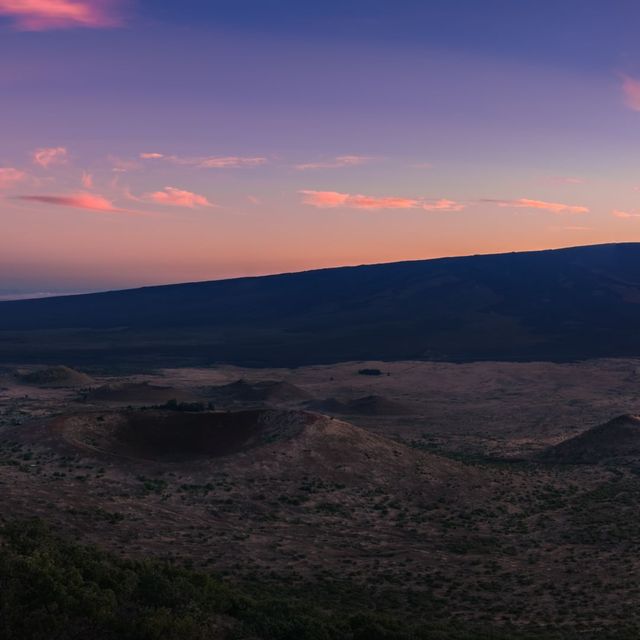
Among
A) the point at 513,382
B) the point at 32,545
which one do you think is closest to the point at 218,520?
the point at 32,545

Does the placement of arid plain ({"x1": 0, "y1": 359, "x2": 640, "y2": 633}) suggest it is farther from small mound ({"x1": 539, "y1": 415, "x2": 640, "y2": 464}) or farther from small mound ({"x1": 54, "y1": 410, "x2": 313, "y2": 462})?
small mound ({"x1": 539, "y1": 415, "x2": 640, "y2": 464})

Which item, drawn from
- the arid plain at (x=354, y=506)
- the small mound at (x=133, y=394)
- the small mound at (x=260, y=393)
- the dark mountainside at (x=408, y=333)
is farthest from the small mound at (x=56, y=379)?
the dark mountainside at (x=408, y=333)

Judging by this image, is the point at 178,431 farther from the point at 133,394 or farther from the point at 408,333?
the point at 408,333

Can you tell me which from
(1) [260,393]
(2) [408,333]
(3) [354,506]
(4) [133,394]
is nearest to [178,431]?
(3) [354,506]

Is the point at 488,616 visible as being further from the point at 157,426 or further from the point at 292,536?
the point at 157,426

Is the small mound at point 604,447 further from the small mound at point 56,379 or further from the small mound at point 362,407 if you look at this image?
the small mound at point 56,379

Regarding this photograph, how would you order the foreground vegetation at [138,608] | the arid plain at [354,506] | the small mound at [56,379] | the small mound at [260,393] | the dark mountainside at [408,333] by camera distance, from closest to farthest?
the foreground vegetation at [138,608] → the arid plain at [354,506] → the small mound at [260,393] → the small mound at [56,379] → the dark mountainside at [408,333]
